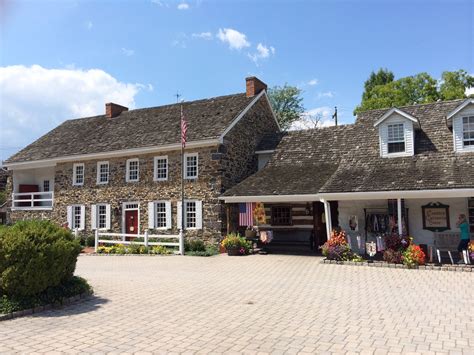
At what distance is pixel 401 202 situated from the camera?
1518 cm

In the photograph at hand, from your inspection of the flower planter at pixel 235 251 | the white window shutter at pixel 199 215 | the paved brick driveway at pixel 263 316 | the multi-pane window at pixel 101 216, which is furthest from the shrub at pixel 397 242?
the multi-pane window at pixel 101 216

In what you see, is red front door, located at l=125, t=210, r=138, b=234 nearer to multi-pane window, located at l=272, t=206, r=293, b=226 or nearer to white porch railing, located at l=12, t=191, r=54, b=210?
white porch railing, located at l=12, t=191, r=54, b=210

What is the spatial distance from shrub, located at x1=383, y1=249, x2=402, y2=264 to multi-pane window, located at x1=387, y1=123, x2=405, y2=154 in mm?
4812

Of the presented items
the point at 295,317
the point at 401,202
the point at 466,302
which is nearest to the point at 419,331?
the point at 295,317

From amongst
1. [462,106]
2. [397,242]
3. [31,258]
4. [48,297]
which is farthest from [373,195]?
[31,258]

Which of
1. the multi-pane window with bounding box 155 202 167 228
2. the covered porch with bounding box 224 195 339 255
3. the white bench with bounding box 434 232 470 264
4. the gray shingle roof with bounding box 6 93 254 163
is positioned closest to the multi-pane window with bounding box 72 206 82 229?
the gray shingle roof with bounding box 6 93 254 163

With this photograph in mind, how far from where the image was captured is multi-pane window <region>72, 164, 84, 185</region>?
81.0ft

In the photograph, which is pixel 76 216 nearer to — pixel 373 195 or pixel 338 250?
pixel 338 250

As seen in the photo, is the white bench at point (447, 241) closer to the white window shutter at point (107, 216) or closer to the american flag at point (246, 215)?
the american flag at point (246, 215)

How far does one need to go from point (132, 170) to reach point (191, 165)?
395 cm

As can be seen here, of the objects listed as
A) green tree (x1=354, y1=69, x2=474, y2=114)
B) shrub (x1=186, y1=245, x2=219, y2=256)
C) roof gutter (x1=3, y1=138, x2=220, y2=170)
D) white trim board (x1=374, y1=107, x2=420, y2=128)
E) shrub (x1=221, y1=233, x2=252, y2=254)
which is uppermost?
green tree (x1=354, y1=69, x2=474, y2=114)

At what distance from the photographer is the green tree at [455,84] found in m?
31.0

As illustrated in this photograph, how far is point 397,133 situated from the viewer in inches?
660

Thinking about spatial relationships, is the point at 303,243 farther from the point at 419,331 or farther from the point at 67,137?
the point at 67,137
